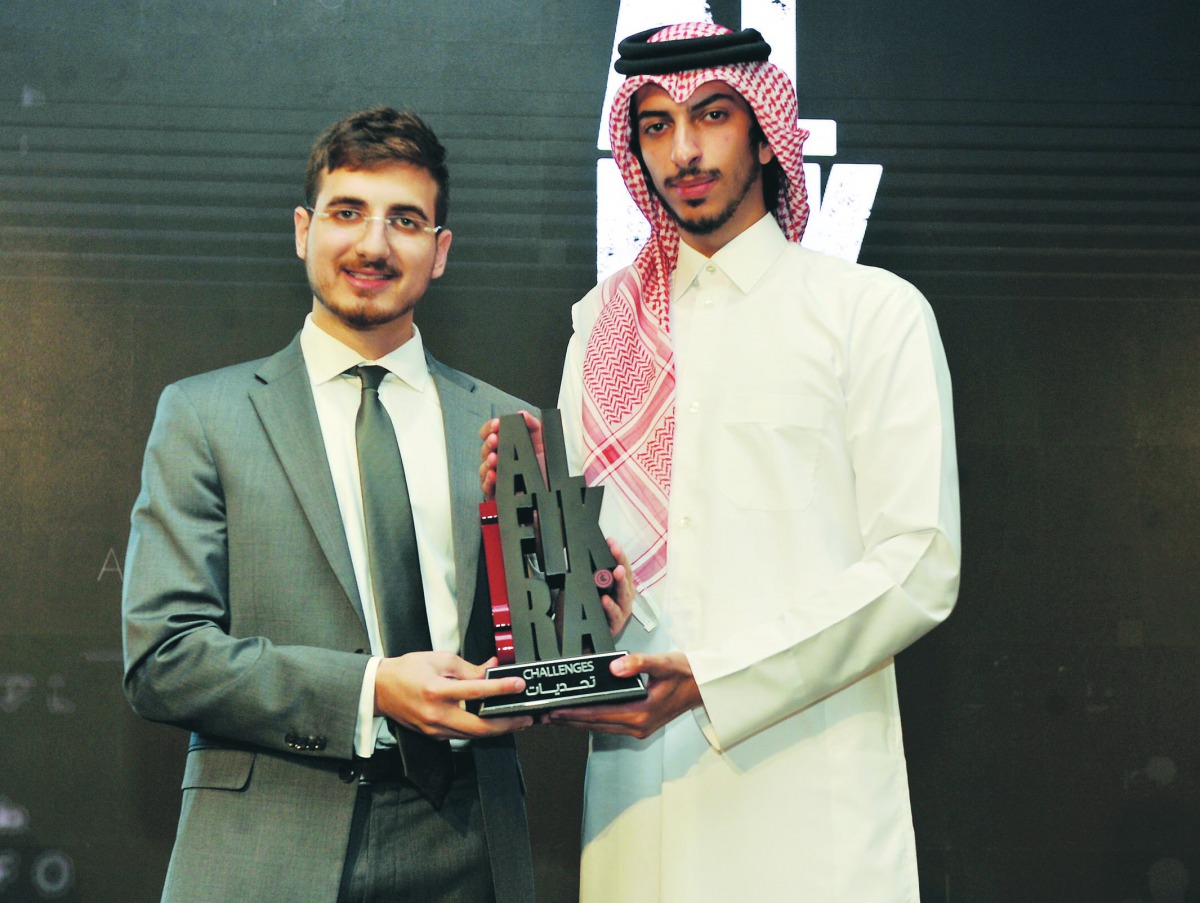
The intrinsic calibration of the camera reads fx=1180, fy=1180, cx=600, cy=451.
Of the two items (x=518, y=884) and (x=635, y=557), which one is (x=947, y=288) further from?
(x=518, y=884)

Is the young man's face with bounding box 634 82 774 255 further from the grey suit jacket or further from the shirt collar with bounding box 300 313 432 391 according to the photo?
the grey suit jacket

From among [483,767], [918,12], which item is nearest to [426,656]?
[483,767]

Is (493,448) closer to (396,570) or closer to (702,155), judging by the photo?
(396,570)

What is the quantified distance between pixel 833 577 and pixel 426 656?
65 cm

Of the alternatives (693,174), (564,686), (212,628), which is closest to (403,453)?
(212,628)

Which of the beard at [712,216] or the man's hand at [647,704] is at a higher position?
the beard at [712,216]

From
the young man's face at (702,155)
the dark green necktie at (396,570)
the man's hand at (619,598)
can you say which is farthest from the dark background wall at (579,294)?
the man's hand at (619,598)

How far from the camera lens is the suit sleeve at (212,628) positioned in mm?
1687

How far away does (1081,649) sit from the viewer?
10.6 feet

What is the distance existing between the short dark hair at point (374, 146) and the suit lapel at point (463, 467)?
30 cm

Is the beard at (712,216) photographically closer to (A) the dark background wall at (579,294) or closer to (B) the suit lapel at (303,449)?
(B) the suit lapel at (303,449)

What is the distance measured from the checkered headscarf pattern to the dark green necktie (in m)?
0.35

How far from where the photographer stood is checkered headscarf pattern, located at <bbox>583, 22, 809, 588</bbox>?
199 cm

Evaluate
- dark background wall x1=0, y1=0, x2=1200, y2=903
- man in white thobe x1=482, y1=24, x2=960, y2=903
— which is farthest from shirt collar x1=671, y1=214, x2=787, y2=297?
dark background wall x1=0, y1=0, x2=1200, y2=903
